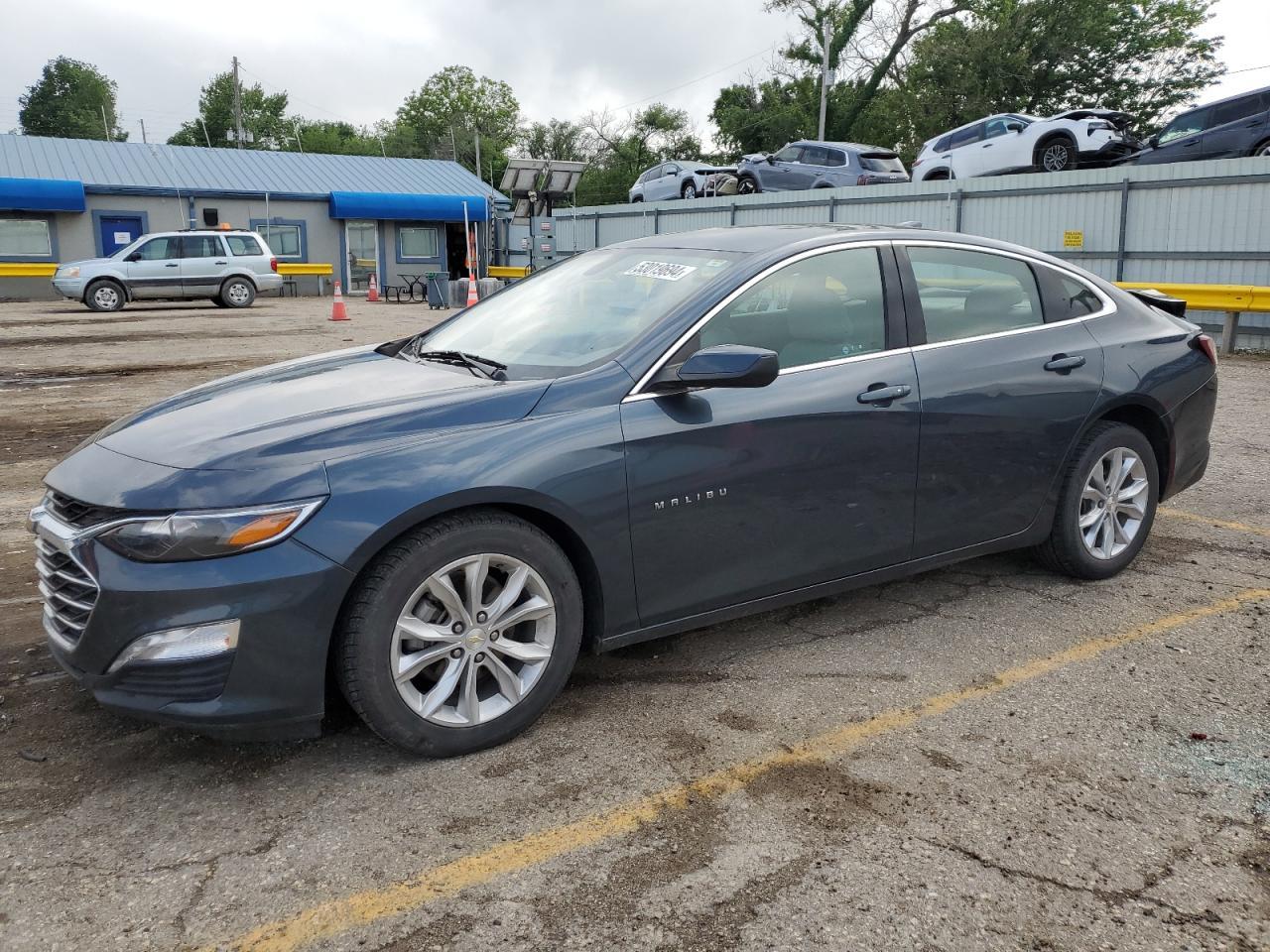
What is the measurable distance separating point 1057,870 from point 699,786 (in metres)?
0.96

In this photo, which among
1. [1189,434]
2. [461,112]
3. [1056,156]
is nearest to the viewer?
[1189,434]

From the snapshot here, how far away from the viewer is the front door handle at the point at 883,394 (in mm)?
3857

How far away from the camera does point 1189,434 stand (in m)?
4.94

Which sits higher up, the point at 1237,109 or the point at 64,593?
the point at 1237,109

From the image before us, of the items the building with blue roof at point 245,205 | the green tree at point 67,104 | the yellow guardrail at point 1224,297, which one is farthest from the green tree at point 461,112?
the yellow guardrail at point 1224,297

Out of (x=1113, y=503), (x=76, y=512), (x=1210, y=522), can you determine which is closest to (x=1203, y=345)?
(x=1113, y=503)

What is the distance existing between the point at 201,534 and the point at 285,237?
3513 cm

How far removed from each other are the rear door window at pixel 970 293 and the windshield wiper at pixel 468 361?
1691mm

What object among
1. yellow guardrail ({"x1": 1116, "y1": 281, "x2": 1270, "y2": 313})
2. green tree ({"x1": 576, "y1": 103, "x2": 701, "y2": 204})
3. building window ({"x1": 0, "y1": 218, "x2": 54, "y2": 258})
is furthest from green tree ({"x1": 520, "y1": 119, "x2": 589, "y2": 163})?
yellow guardrail ({"x1": 1116, "y1": 281, "x2": 1270, "y2": 313})

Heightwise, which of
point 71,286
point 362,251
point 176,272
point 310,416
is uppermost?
point 362,251

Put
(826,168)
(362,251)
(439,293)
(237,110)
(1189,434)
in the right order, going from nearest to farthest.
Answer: (1189,434)
(826,168)
(439,293)
(362,251)
(237,110)

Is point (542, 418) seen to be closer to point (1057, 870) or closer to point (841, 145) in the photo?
point (1057, 870)

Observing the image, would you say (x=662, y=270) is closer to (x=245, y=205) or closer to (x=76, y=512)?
(x=76, y=512)

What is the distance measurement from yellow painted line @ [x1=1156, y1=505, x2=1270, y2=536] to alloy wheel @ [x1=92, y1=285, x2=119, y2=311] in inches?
913
